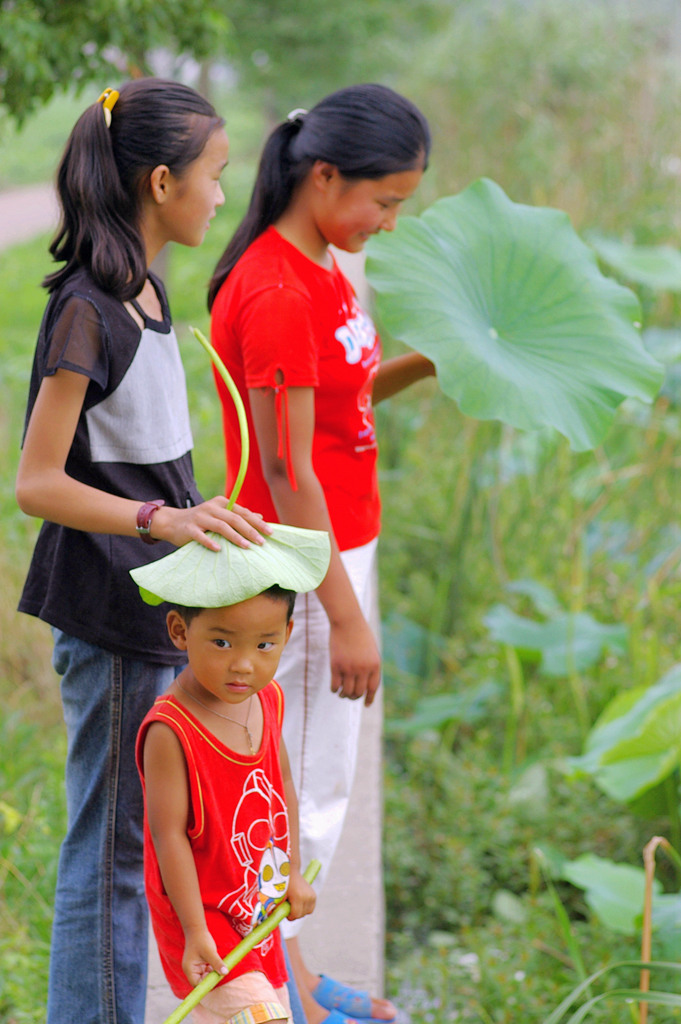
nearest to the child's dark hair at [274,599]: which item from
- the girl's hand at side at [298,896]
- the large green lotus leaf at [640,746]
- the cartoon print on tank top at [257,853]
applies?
the cartoon print on tank top at [257,853]

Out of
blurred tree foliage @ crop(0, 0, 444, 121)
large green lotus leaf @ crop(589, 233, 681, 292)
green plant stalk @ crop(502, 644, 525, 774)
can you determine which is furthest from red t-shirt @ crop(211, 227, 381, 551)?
large green lotus leaf @ crop(589, 233, 681, 292)

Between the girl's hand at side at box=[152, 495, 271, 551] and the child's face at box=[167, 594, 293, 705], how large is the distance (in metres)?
0.08

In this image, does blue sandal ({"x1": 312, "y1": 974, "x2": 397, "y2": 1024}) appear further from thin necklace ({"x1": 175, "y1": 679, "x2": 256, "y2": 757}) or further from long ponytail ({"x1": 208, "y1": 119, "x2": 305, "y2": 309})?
long ponytail ({"x1": 208, "y1": 119, "x2": 305, "y2": 309})

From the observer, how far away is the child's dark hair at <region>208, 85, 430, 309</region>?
5.70 feet

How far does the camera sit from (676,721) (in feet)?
8.39

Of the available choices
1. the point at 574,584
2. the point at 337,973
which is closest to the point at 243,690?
the point at 337,973

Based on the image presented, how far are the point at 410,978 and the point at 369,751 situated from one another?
61 centimetres

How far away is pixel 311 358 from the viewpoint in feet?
5.57

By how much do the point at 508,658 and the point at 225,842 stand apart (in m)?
2.32

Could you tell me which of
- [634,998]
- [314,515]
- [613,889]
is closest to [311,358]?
[314,515]

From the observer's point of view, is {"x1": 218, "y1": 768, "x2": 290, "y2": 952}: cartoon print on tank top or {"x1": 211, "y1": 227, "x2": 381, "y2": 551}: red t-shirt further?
{"x1": 211, "y1": 227, "x2": 381, "y2": 551}: red t-shirt

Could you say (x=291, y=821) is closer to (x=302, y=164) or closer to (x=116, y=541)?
(x=116, y=541)

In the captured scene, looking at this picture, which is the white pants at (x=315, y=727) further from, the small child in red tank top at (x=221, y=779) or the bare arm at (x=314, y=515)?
the small child in red tank top at (x=221, y=779)

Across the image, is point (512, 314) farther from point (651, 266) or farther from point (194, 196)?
point (651, 266)
